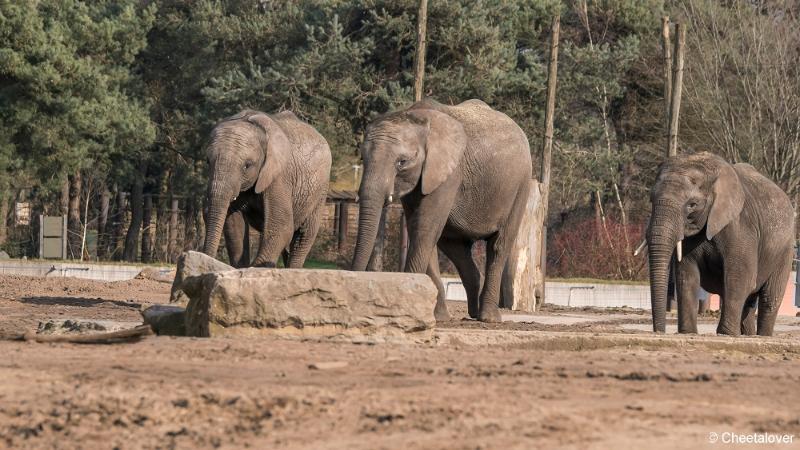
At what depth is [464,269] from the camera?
710 inches

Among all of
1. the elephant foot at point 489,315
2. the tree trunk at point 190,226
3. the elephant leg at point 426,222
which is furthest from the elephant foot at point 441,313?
the tree trunk at point 190,226

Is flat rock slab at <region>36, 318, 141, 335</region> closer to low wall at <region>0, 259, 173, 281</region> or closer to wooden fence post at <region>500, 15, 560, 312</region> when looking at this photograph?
wooden fence post at <region>500, 15, 560, 312</region>

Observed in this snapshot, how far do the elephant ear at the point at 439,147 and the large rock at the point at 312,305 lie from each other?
4128 mm

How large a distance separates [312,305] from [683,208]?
6019 millimetres

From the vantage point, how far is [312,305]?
11.5 m

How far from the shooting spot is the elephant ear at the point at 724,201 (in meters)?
16.1

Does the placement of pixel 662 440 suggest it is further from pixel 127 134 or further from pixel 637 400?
pixel 127 134

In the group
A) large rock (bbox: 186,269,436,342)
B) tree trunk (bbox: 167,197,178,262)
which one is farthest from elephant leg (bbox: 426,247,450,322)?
tree trunk (bbox: 167,197,178,262)

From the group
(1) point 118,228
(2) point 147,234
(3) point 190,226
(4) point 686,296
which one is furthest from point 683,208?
(1) point 118,228

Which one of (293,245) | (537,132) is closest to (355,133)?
(537,132)

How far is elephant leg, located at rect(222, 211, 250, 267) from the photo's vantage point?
1864 centimetres

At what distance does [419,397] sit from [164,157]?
3623cm

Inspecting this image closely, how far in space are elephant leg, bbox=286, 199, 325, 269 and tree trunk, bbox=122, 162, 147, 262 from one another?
22.2 meters

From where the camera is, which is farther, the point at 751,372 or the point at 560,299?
the point at 560,299
